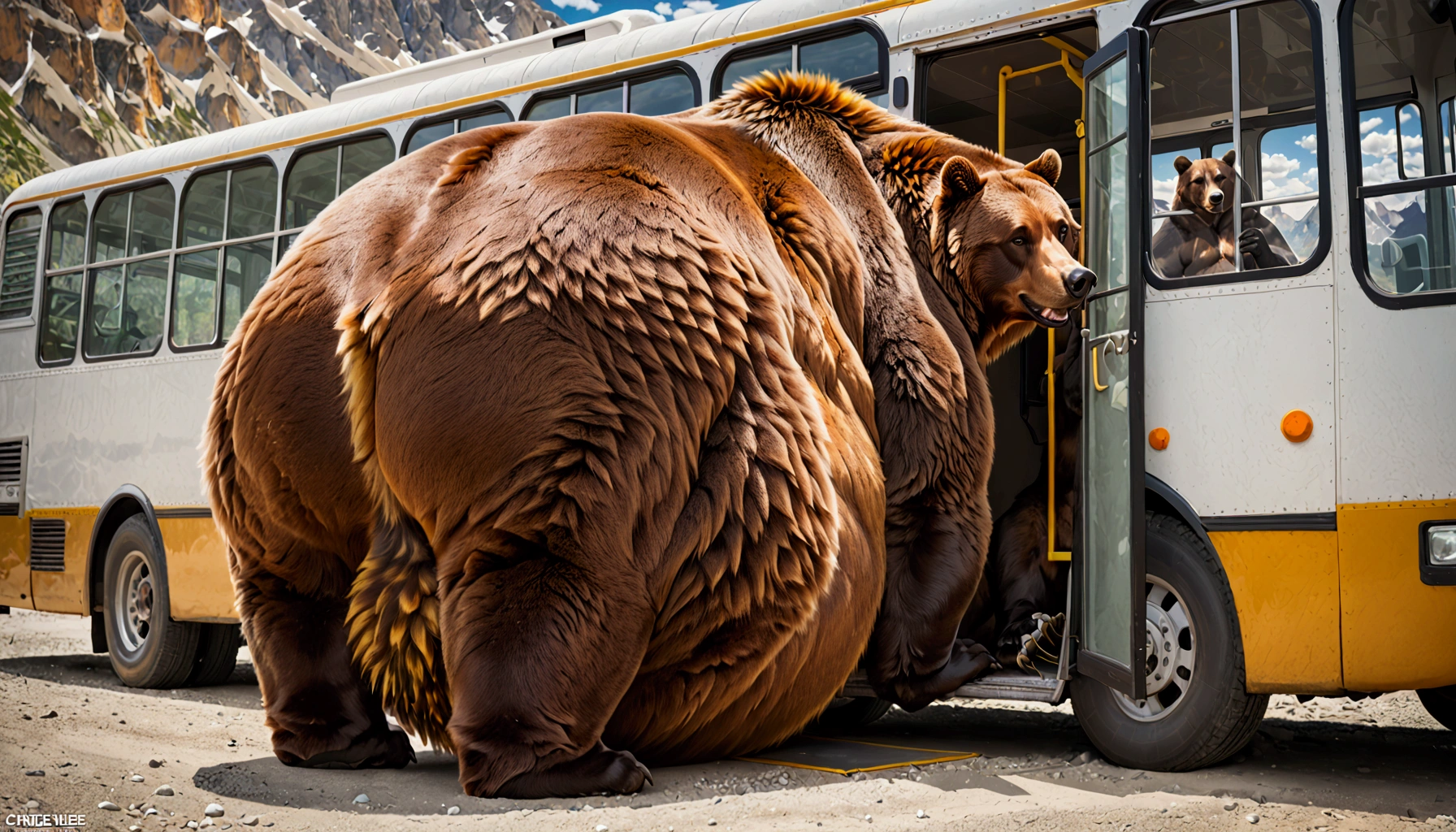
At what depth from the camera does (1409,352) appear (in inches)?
155

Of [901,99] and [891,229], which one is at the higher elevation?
[901,99]

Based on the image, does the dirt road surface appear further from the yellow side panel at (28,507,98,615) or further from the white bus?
the yellow side panel at (28,507,98,615)

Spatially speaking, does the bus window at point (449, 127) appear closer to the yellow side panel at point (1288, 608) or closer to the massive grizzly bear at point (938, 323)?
the massive grizzly bear at point (938, 323)

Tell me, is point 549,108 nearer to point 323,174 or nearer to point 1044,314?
point 323,174

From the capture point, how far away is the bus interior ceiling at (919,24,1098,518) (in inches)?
222

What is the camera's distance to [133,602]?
312 inches

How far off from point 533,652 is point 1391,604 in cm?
274

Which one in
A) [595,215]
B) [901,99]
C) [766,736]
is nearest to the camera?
[595,215]

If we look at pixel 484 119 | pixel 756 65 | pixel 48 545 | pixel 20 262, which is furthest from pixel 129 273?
pixel 756 65

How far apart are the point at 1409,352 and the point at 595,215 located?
2.65 meters

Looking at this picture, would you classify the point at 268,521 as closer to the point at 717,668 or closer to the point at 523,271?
the point at 523,271

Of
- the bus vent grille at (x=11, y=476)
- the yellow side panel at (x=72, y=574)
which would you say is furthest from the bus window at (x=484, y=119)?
the bus vent grille at (x=11, y=476)

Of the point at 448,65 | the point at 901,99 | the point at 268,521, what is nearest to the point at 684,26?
the point at 901,99

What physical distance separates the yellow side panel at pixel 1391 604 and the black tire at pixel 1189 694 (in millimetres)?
375
